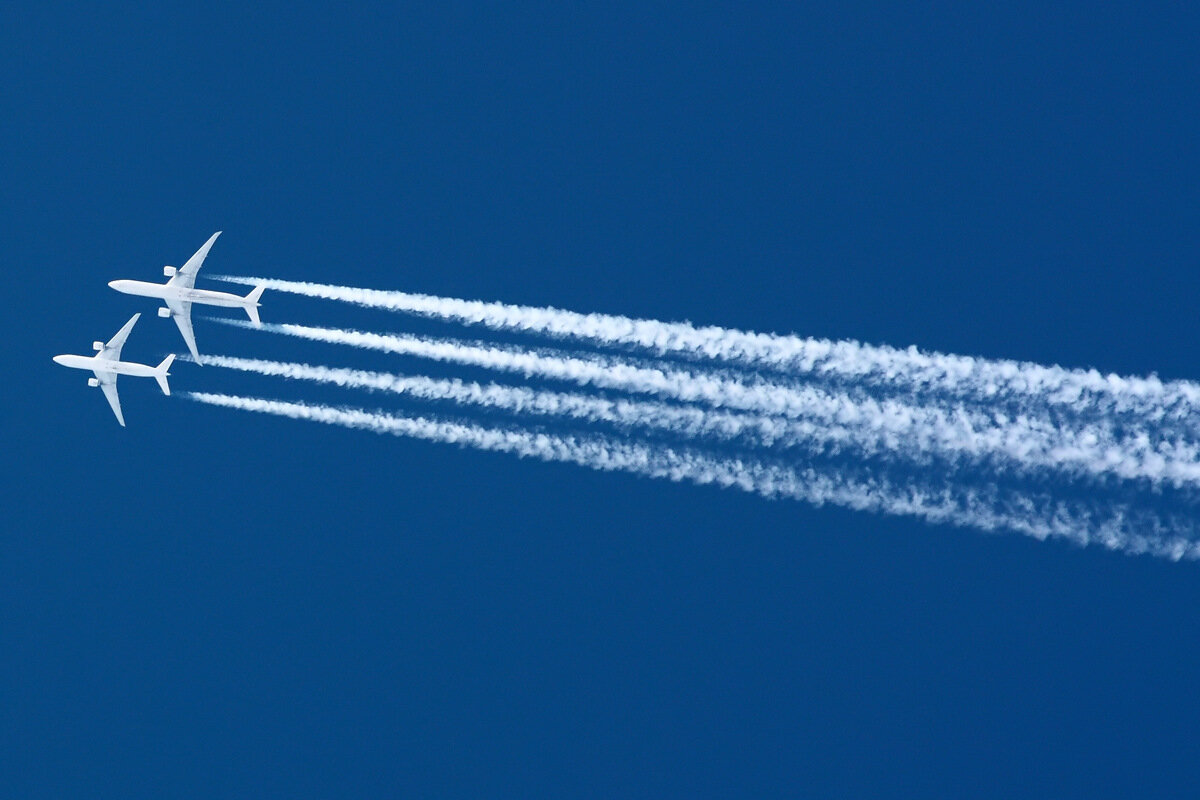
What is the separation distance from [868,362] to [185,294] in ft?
106

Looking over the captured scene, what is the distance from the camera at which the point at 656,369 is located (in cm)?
6162

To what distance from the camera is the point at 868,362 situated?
60.1 metres

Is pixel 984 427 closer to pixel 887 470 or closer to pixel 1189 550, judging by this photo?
pixel 887 470

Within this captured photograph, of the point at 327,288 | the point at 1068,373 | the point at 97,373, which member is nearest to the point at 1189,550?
the point at 1068,373

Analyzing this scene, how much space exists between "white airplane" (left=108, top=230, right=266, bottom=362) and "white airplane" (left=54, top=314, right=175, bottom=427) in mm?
1581

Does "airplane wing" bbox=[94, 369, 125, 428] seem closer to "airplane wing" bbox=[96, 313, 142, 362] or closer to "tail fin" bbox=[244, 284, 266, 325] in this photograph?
"airplane wing" bbox=[96, 313, 142, 362]

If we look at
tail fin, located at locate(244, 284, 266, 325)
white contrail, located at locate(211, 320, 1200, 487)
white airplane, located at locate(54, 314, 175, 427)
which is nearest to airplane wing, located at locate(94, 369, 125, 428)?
white airplane, located at locate(54, 314, 175, 427)

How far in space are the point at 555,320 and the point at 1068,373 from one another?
2086 centimetres

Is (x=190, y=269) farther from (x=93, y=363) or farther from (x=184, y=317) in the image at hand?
(x=93, y=363)

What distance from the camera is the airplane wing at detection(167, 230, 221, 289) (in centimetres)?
7238

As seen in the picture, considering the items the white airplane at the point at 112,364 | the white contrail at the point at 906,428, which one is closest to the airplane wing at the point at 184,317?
the white airplane at the point at 112,364

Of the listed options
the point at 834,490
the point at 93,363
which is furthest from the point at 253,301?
the point at 834,490

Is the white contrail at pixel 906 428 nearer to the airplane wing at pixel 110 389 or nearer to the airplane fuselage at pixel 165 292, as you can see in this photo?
the airplane fuselage at pixel 165 292

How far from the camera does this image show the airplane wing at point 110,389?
242 feet
